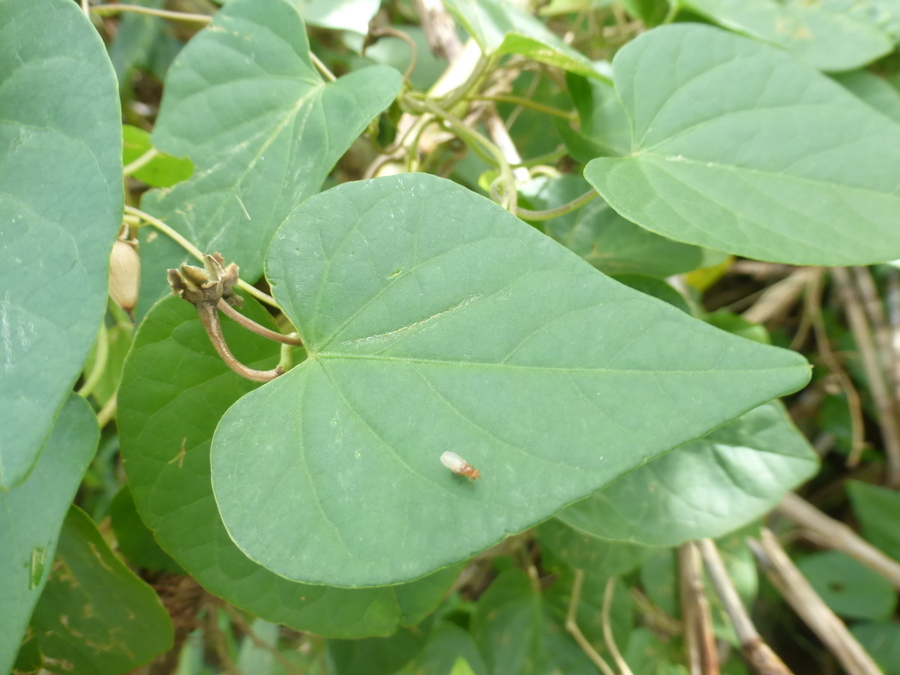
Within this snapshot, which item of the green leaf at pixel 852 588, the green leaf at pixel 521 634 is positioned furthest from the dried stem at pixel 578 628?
the green leaf at pixel 852 588

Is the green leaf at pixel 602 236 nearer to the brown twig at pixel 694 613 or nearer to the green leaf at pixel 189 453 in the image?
the green leaf at pixel 189 453

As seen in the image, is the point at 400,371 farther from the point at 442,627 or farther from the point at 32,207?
the point at 442,627

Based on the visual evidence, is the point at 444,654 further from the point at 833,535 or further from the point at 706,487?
the point at 833,535

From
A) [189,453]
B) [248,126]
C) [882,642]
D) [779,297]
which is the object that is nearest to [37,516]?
[189,453]

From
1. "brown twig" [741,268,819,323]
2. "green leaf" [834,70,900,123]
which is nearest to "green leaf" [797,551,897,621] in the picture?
"brown twig" [741,268,819,323]

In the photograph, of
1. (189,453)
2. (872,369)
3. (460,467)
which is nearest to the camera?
(460,467)

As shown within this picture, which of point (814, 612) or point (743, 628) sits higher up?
point (743, 628)
